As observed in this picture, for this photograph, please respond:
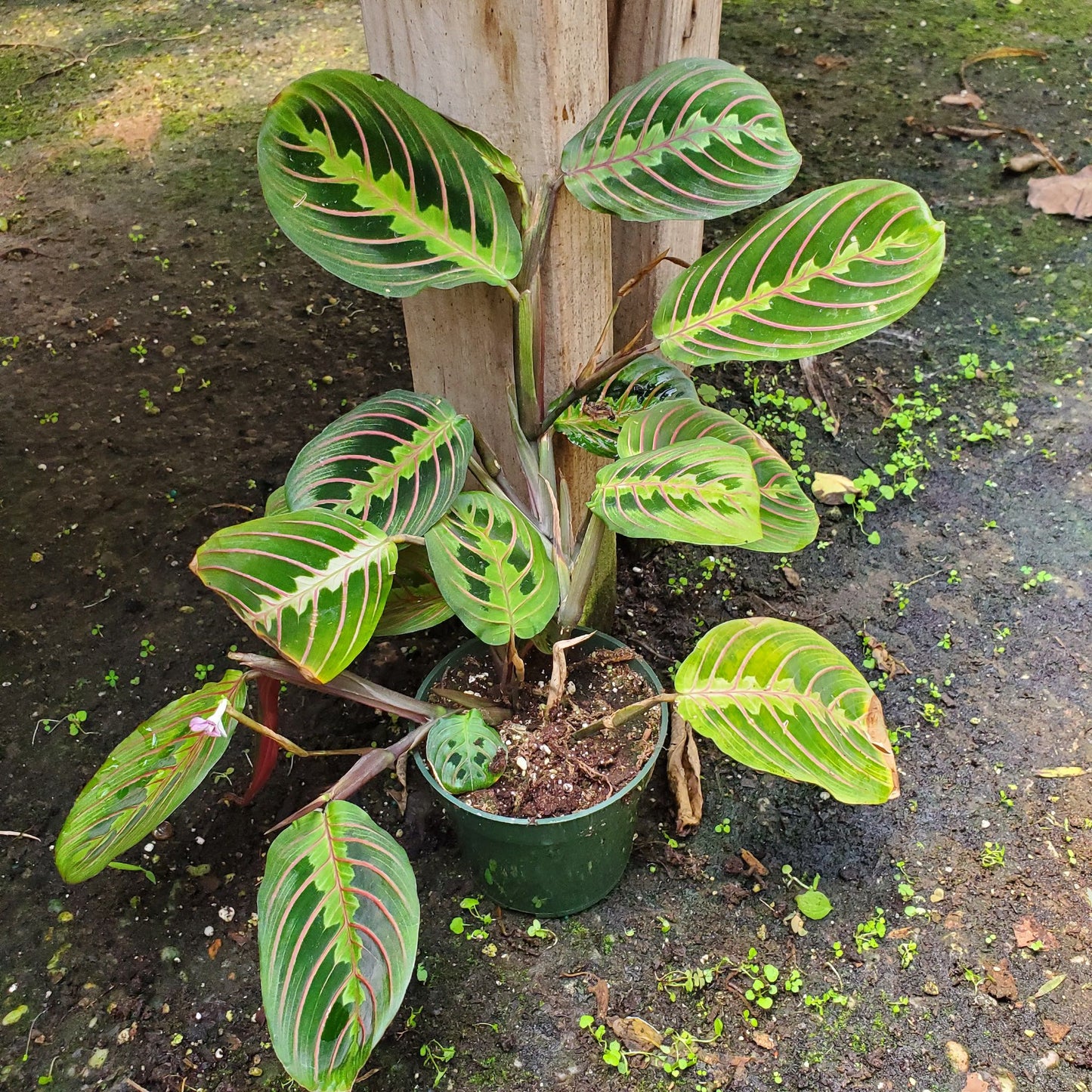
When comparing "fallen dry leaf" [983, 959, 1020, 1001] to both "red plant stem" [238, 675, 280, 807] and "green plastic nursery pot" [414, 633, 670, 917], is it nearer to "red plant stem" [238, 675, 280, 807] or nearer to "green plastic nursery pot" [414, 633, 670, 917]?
"green plastic nursery pot" [414, 633, 670, 917]

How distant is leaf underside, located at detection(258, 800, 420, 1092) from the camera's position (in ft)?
3.14

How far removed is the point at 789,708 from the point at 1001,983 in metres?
0.51

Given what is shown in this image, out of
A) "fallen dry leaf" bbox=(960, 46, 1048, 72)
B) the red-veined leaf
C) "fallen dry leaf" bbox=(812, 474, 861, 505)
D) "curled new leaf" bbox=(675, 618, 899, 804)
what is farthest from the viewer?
"fallen dry leaf" bbox=(960, 46, 1048, 72)

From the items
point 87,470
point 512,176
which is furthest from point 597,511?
point 87,470

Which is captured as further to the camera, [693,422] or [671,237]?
[671,237]

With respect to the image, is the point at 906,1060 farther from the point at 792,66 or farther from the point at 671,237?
the point at 792,66

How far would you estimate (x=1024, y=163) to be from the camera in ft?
8.22

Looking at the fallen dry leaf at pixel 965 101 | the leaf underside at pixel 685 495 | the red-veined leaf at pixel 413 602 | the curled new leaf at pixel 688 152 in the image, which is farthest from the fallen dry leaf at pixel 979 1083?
the fallen dry leaf at pixel 965 101

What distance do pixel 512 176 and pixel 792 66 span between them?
2179 millimetres

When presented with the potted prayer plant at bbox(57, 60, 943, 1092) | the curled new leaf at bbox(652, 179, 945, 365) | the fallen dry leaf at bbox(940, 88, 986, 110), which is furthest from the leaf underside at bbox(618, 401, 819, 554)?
the fallen dry leaf at bbox(940, 88, 986, 110)

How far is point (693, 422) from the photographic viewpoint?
1225 mm

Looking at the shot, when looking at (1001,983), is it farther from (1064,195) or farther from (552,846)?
(1064,195)

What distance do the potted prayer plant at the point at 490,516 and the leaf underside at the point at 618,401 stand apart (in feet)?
0.04

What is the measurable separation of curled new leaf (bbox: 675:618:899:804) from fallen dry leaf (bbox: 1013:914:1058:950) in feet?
1.32
